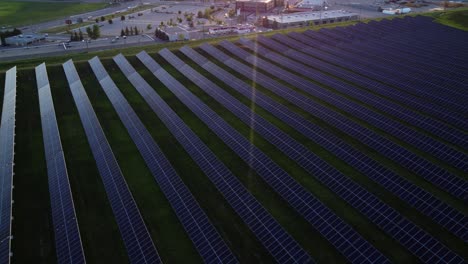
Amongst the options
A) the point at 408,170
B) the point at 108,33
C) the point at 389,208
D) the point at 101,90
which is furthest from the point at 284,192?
the point at 108,33

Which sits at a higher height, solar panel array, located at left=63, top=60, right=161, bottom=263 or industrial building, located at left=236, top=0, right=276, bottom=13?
industrial building, located at left=236, top=0, right=276, bottom=13

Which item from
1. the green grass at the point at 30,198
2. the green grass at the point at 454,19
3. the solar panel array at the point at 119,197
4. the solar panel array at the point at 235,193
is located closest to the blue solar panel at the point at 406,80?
the solar panel array at the point at 235,193

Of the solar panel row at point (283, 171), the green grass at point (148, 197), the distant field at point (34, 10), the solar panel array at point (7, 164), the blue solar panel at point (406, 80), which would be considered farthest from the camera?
the distant field at point (34, 10)

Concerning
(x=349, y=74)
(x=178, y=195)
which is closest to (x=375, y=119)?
(x=349, y=74)

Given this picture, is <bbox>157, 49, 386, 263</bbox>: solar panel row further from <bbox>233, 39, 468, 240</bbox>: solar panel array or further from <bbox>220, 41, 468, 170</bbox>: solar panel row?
<bbox>220, 41, 468, 170</bbox>: solar panel row

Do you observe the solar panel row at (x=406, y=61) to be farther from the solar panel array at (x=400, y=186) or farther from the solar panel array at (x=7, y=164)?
the solar panel array at (x=7, y=164)

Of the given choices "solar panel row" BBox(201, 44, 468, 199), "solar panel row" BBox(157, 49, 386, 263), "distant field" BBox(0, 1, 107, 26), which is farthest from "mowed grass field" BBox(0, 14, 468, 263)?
"distant field" BBox(0, 1, 107, 26)

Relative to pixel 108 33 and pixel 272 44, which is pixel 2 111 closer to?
pixel 272 44
